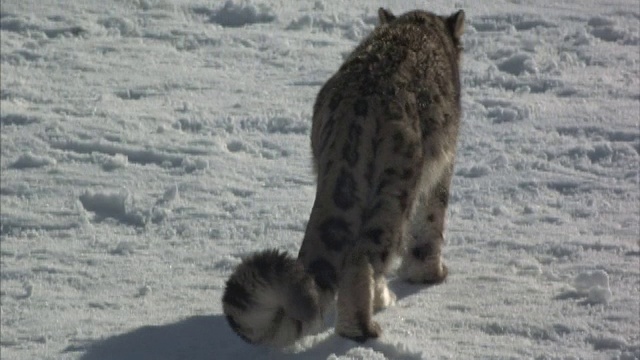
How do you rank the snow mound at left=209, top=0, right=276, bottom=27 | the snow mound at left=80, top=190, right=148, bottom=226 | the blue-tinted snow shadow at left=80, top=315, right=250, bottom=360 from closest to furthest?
the blue-tinted snow shadow at left=80, top=315, right=250, bottom=360 < the snow mound at left=80, top=190, right=148, bottom=226 < the snow mound at left=209, top=0, right=276, bottom=27

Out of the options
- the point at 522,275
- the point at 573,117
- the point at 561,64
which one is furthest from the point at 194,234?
the point at 561,64

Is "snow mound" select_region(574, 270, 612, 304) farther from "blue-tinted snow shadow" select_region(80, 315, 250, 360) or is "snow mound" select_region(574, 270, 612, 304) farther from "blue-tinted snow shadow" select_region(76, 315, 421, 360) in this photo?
"blue-tinted snow shadow" select_region(80, 315, 250, 360)

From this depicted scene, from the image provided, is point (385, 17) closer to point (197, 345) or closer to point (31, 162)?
point (197, 345)

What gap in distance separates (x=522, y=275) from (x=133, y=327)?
6.75ft

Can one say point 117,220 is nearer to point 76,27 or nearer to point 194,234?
point 194,234

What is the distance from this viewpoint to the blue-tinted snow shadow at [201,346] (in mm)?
5992

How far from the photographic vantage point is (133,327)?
6.56 meters

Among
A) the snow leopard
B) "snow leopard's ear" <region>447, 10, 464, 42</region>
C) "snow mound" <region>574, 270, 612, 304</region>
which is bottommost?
"snow mound" <region>574, 270, 612, 304</region>

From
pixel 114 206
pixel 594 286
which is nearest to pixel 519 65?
pixel 114 206

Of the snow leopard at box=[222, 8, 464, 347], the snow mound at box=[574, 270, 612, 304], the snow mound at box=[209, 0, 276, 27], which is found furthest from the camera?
the snow mound at box=[209, 0, 276, 27]

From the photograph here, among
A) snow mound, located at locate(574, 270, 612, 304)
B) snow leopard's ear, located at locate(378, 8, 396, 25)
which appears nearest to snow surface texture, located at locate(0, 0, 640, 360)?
snow mound, located at locate(574, 270, 612, 304)

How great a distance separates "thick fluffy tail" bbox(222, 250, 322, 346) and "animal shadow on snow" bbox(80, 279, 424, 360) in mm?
115

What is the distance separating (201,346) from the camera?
6184 mm

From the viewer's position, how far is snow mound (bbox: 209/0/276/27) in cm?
1170
